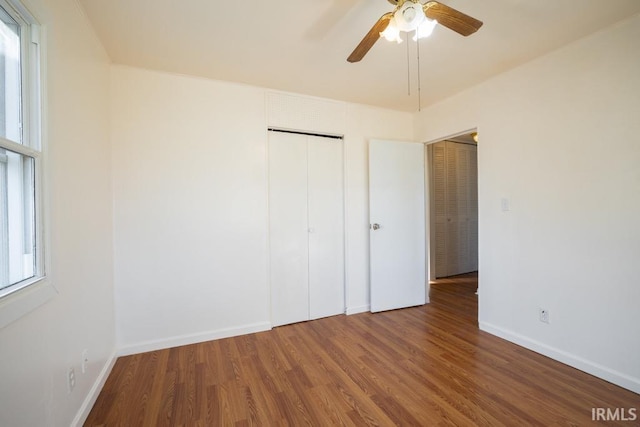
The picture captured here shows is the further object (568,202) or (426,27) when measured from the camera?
(568,202)

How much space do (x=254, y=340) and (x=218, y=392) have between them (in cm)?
73

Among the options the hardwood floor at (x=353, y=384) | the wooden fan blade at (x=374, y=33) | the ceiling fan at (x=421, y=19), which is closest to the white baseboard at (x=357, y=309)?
the hardwood floor at (x=353, y=384)

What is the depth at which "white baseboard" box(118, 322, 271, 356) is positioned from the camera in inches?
89.7

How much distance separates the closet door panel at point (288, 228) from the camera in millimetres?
2818

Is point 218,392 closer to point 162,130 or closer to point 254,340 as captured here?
point 254,340

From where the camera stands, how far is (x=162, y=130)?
2.38 metres

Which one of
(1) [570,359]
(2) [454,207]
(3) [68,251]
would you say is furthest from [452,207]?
(3) [68,251]

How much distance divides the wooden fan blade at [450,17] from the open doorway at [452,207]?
3.10 meters

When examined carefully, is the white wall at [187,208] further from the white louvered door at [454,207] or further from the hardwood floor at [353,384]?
the white louvered door at [454,207]

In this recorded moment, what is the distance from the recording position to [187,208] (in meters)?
2.45

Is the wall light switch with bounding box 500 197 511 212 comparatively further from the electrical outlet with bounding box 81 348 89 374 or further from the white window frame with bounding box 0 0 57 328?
the electrical outlet with bounding box 81 348 89 374

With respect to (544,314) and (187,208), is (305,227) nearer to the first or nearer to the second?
(187,208)

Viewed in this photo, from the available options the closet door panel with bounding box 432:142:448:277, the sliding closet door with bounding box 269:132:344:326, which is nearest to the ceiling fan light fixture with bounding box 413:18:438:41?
the sliding closet door with bounding box 269:132:344:326

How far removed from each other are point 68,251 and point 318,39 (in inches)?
80.0
